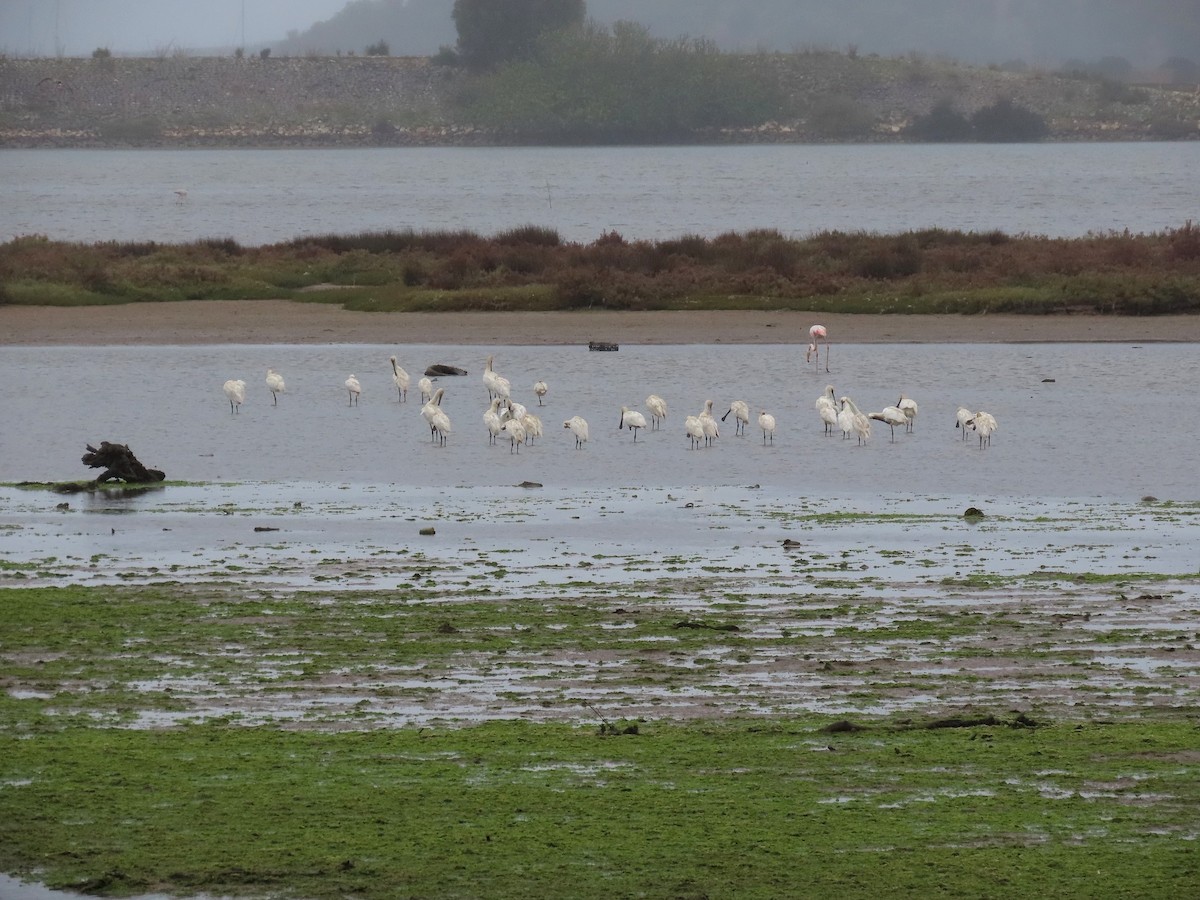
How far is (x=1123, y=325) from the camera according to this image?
36.6 meters

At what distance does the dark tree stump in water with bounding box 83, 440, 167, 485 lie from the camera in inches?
758

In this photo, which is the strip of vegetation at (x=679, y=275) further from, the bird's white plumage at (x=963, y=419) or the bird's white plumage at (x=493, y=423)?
the bird's white plumage at (x=493, y=423)

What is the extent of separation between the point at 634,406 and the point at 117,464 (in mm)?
9924

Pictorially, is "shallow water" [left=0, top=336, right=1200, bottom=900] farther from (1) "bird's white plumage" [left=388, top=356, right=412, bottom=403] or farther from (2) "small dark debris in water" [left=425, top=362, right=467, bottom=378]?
(2) "small dark debris in water" [left=425, top=362, right=467, bottom=378]

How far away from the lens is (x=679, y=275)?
41469 mm

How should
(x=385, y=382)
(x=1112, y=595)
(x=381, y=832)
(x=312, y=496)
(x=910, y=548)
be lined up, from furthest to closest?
(x=385, y=382)
(x=312, y=496)
(x=910, y=548)
(x=1112, y=595)
(x=381, y=832)

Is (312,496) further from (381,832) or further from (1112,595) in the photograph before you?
(381,832)

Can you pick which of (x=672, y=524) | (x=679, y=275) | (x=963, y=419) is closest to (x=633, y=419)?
(x=963, y=419)

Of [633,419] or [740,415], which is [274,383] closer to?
[633,419]

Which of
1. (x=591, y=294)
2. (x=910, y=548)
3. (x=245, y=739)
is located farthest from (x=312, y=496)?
(x=591, y=294)

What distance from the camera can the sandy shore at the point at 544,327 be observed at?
36.0 metres

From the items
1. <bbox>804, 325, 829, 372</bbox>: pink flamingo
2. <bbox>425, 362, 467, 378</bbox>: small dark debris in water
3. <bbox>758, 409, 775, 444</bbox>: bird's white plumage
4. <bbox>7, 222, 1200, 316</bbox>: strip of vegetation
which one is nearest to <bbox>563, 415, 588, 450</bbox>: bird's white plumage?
<bbox>758, 409, 775, 444</bbox>: bird's white plumage

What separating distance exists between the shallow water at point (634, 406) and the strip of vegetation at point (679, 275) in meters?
4.01

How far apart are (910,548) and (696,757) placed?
698cm
